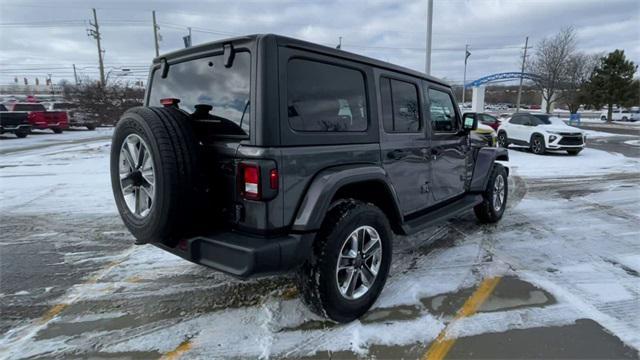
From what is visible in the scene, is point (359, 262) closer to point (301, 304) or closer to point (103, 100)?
point (301, 304)

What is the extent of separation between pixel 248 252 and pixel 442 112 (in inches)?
117

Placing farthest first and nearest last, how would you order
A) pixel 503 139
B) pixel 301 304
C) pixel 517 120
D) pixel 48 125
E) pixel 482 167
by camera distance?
pixel 48 125 < pixel 503 139 < pixel 517 120 < pixel 482 167 < pixel 301 304

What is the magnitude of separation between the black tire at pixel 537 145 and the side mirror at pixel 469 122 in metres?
11.4

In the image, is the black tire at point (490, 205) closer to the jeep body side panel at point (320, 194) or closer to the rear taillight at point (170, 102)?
the jeep body side panel at point (320, 194)

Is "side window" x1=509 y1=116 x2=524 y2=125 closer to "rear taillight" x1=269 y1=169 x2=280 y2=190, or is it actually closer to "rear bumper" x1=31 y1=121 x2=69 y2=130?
"rear taillight" x1=269 y1=169 x2=280 y2=190

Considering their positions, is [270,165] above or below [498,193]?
above

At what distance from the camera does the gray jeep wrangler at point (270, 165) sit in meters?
2.44

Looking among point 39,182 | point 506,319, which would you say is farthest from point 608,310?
point 39,182

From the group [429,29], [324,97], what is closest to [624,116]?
[429,29]

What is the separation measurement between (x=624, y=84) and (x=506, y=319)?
46.4 m

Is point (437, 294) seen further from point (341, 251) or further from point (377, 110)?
point (377, 110)

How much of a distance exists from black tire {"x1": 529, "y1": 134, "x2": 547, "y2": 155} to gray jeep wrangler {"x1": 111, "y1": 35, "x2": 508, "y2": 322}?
520 inches

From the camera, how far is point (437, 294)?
3410 mm

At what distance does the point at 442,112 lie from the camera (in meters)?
4.39
